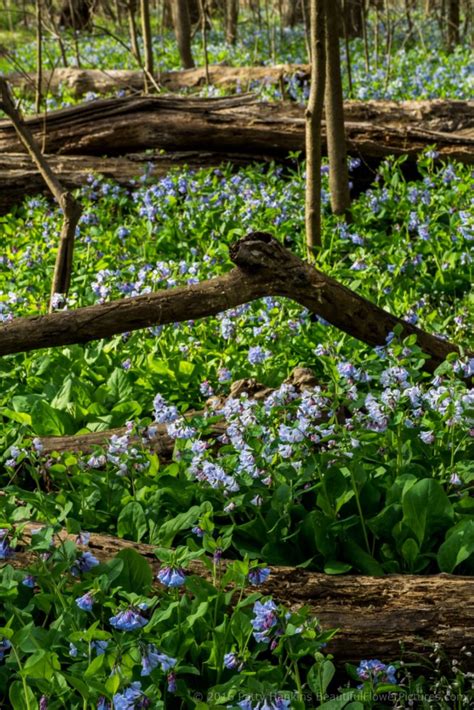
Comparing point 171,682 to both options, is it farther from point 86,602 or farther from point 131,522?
point 131,522

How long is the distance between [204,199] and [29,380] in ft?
7.48

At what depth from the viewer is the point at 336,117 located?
548 centimetres

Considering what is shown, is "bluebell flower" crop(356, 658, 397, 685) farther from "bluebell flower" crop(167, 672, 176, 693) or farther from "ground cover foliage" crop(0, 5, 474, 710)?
"bluebell flower" crop(167, 672, 176, 693)

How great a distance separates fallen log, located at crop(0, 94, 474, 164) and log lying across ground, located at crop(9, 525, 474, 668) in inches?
177

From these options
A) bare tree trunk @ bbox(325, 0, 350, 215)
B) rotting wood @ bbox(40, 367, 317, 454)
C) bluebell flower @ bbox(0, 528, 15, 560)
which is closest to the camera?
bluebell flower @ bbox(0, 528, 15, 560)

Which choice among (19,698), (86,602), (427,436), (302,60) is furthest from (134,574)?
(302,60)

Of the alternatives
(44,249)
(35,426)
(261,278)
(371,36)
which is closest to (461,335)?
(261,278)

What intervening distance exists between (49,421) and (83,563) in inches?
57.2

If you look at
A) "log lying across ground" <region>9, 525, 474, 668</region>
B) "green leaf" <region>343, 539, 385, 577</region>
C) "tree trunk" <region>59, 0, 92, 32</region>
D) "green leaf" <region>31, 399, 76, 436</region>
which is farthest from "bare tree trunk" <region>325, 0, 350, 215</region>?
"tree trunk" <region>59, 0, 92, 32</region>

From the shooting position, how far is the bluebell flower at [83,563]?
2273 mm

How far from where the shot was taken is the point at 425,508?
2.68 meters

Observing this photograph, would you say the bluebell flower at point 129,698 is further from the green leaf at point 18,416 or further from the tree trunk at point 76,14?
the tree trunk at point 76,14

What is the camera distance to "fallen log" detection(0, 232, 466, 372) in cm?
305

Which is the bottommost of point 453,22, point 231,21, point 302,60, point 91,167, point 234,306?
point 234,306
